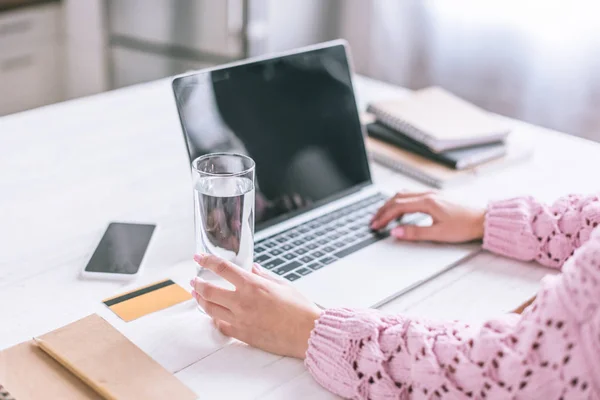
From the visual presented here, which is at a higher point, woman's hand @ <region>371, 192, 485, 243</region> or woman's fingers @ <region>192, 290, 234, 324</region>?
woman's hand @ <region>371, 192, 485, 243</region>

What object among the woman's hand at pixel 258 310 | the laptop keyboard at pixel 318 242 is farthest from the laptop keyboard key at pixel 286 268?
the woman's hand at pixel 258 310

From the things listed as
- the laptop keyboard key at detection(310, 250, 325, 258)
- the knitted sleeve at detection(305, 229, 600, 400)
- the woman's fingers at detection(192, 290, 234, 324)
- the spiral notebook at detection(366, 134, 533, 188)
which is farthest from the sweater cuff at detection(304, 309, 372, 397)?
the spiral notebook at detection(366, 134, 533, 188)

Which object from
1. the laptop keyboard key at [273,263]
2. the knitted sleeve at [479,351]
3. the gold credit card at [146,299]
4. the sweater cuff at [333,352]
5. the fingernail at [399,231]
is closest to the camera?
the knitted sleeve at [479,351]

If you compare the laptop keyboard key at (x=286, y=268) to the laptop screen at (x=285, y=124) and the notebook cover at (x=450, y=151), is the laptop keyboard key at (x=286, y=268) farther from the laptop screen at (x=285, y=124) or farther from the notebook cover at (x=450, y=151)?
the notebook cover at (x=450, y=151)

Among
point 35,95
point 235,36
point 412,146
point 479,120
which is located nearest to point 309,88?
point 412,146

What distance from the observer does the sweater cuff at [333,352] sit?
2.68 feet

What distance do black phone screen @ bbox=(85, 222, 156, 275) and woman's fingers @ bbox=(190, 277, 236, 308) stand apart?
0.46 feet

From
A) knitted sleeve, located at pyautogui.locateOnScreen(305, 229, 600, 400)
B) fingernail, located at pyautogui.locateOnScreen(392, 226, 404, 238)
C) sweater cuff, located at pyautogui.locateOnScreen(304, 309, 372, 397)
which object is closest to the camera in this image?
knitted sleeve, located at pyautogui.locateOnScreen(305, 229, 600, 400)

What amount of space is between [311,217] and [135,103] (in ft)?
1.99

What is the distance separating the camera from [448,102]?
1.59m

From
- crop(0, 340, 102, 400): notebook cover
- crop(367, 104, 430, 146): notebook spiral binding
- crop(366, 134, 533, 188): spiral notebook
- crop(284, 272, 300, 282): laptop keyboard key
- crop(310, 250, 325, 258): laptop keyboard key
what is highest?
crop(367, 104, 430, 146): notebook spiral binding

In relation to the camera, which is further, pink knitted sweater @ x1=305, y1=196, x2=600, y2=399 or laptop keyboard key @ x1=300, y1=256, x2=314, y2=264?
laptop keyboard key @ x1=300, y1=256, x2=314, y2=264

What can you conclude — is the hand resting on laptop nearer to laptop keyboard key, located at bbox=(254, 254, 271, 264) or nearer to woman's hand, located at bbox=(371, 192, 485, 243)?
laptop keyboard key, located at bbox=(254, 254, 271, 264)

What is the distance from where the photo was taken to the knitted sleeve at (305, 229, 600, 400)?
706 mm
